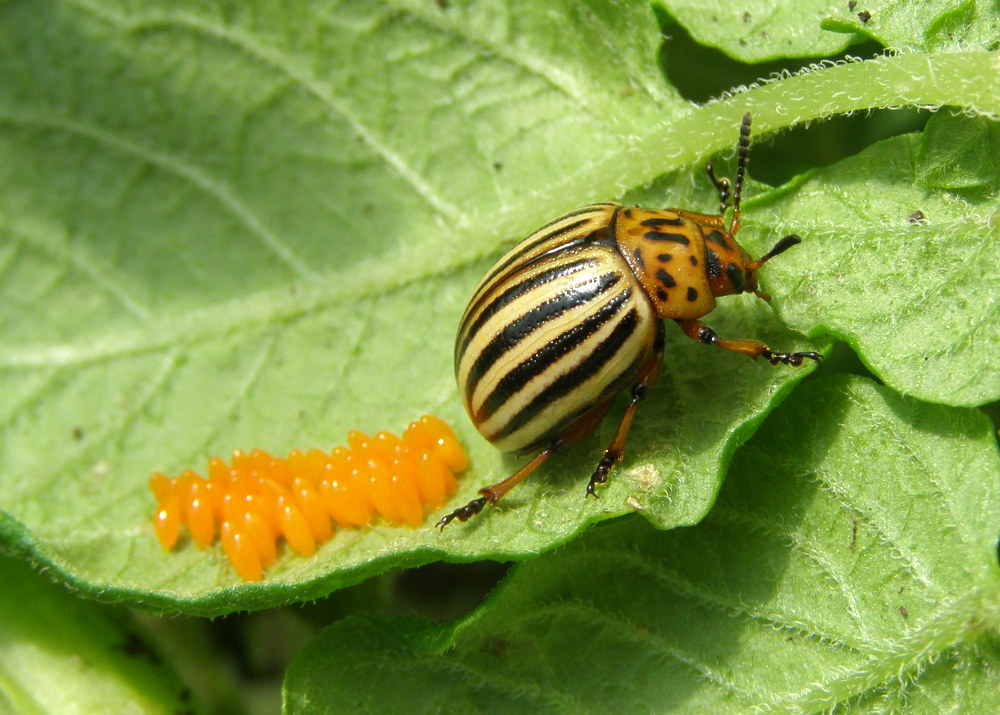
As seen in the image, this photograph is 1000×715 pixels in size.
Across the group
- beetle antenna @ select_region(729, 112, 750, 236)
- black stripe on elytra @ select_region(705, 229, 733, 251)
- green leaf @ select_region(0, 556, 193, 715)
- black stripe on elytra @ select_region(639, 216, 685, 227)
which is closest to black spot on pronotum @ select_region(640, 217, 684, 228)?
black stripe on elytra @ select_region(639, 216, 685, 227)

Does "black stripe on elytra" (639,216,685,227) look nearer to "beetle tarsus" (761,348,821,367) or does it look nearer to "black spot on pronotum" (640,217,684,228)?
"black spot on pronotum" (640,217,684,228)

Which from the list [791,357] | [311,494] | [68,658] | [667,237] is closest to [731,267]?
[667,237]

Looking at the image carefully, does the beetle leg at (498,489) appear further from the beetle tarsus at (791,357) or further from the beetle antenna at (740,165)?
the beetle antenna at (740,165)

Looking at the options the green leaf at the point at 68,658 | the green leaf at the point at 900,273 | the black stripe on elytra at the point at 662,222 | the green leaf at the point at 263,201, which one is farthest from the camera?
the green leaf at the point at 263,201

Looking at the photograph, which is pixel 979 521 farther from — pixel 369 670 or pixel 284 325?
pixel 284 325

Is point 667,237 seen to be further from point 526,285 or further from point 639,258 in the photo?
point 526,285

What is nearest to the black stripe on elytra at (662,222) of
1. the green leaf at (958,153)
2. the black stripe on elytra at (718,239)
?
the black stripe on elytra at (718,239)
